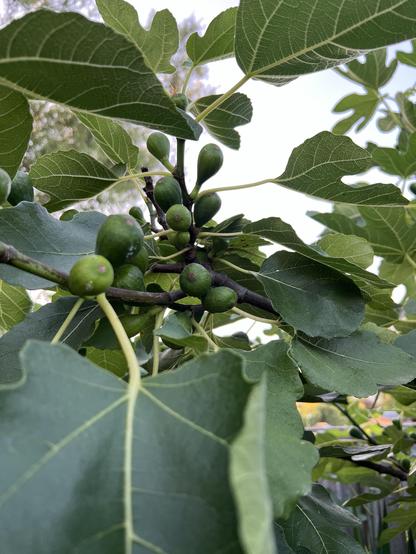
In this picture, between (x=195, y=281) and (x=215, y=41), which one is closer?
(x=195, y=281)

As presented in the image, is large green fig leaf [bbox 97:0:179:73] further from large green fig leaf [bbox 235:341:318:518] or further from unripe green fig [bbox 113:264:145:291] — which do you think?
large green fig leaf [bbox 235:341:318:518]

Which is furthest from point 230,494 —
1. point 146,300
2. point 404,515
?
point 404,515

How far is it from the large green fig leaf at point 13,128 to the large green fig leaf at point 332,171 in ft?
1.35

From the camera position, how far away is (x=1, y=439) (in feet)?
1.45

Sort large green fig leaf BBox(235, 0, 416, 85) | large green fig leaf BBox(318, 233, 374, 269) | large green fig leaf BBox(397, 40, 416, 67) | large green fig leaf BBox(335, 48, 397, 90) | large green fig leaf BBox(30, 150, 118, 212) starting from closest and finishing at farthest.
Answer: large green fig leaf BBox(235, 0, 416, 85) < large green fig leaf BBox(30, 150, 118, 212) < large green fig leaf BBox(318, 233, 374, 269) < large green fig leaf BBox(397, 40, 416, 67) < large green fig leaf BBox(335, 48, 397, 90)

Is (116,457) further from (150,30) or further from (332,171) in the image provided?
(150,30)

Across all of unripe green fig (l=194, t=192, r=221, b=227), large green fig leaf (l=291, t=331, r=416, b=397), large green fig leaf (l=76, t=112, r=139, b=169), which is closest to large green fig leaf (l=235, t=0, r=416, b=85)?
unripe green fig (l=194, t=192, r=221, b=227)

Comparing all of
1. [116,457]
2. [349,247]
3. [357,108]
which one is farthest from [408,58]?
[116,457]

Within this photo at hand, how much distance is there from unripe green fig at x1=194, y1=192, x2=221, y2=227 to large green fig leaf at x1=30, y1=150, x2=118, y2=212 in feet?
0.67

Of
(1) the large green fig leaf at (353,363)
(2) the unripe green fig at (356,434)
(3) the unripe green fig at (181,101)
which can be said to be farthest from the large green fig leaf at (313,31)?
(2) the unripe green fig at (356,434)

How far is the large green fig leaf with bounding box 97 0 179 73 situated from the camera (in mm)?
967

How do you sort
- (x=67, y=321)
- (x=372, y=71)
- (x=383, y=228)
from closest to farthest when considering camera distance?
(x=67, y=321), (x=383, y=228), (x=372, y=71)

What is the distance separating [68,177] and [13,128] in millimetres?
265

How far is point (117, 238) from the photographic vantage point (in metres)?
0.66
